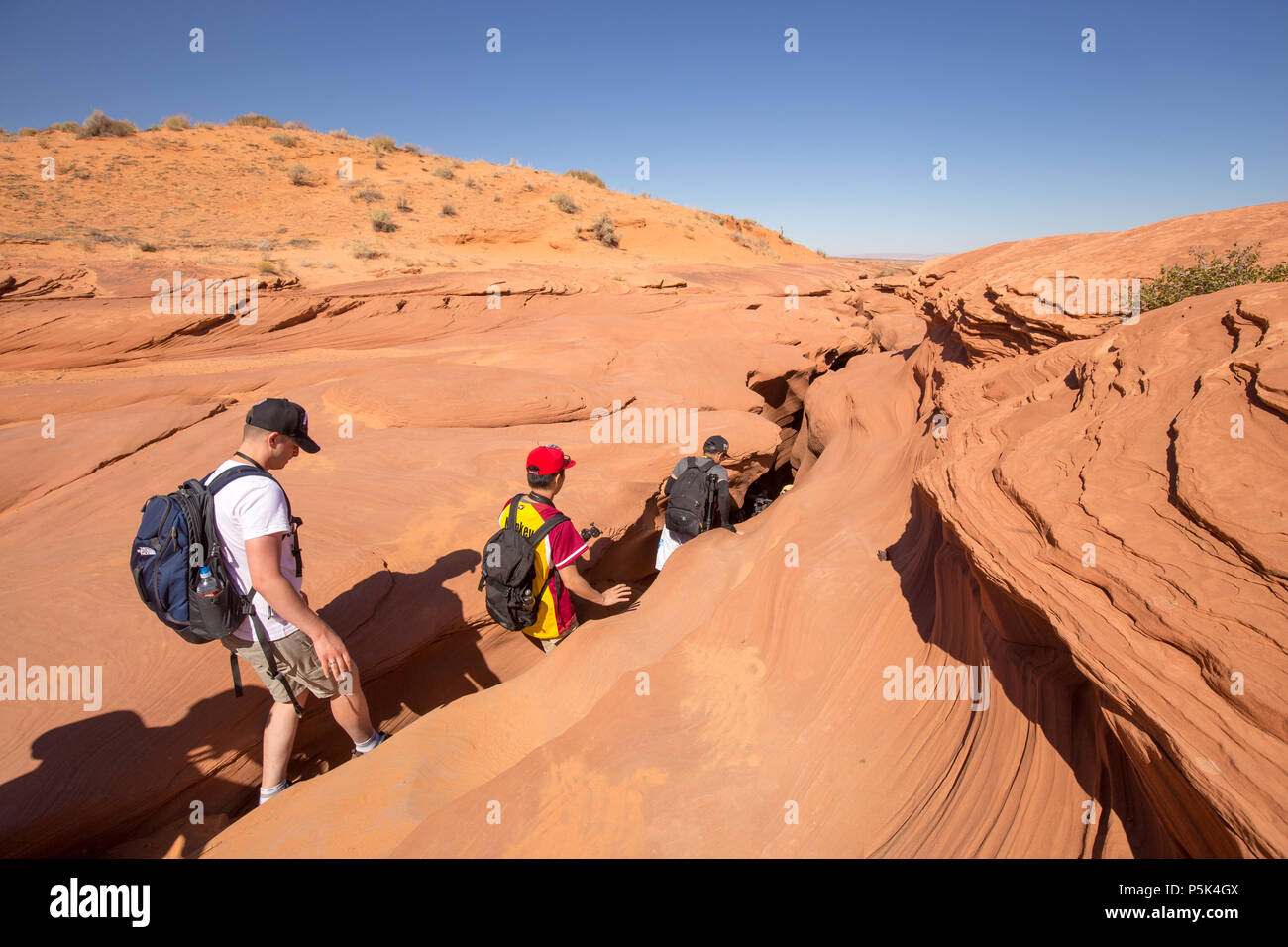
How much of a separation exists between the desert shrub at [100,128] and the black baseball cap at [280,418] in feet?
110

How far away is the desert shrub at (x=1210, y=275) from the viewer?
409 cm

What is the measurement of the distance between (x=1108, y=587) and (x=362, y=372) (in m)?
7.78

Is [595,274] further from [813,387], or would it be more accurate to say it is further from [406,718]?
[406,718]

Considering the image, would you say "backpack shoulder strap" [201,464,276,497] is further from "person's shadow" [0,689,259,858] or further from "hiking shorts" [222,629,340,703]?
"person's shadow" [0,689,259,858]

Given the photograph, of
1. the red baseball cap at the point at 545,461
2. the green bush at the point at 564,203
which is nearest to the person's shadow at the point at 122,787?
the red baseball cap at the point at 545,461

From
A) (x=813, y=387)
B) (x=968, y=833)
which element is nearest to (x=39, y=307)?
(x=813, y=387)

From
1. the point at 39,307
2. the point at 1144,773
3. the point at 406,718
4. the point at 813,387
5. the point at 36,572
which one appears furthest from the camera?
the point at 813,387

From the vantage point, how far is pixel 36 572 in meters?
3.88

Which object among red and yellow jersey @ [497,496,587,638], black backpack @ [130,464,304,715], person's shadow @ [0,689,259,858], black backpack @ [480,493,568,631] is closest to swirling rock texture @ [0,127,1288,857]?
person's shadow @ [0,689,259,858]

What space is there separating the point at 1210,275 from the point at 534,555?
494 centimetres

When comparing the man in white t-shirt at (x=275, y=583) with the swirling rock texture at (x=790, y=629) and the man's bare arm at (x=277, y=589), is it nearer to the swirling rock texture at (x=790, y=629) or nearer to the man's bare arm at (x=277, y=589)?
the man's bare arm at (x=277, y=589)

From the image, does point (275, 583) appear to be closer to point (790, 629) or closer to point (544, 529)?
point (544, 529)

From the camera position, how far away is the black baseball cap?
2717 mm

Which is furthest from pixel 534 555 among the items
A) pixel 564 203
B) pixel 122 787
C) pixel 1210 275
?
pixel 564 203
